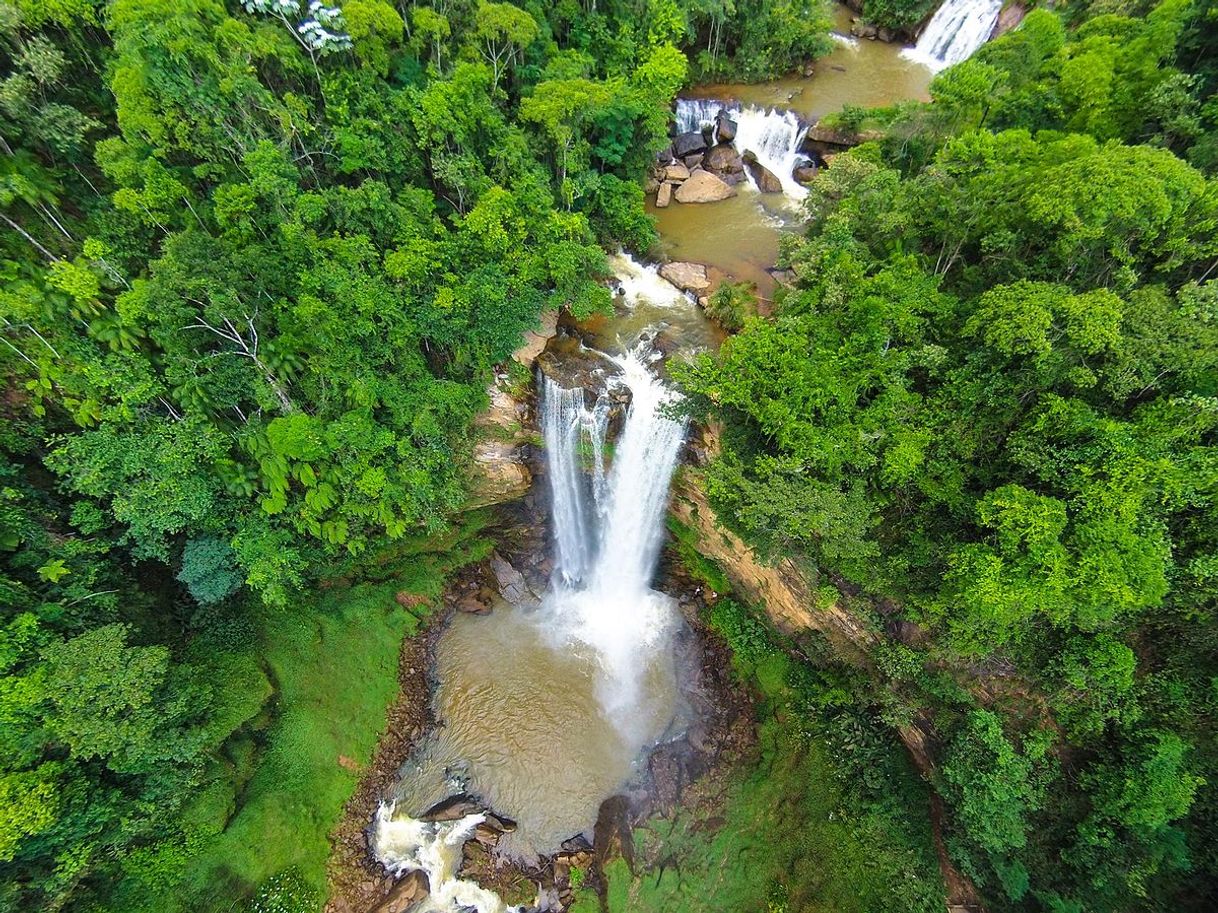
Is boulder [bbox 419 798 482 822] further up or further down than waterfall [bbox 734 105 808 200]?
further down

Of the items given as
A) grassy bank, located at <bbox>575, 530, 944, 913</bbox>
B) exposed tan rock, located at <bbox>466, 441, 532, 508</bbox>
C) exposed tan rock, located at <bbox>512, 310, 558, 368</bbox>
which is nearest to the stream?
exposed tan rock, located at <bbox>512, 310, 558, 368</bbox>

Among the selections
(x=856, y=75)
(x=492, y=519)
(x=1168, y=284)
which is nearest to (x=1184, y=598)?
(x=1168, y=284)

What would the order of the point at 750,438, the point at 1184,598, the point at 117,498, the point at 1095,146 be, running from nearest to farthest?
the point at 1184,598 < the point at 1095,146 < the point at 117,498 < the point at 750,438

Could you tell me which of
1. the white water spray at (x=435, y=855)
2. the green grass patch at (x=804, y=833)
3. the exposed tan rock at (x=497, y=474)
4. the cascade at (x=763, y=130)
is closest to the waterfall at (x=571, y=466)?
the exposed tan rock at (x=497, y=474)

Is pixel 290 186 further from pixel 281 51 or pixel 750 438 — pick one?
pixel 750 438

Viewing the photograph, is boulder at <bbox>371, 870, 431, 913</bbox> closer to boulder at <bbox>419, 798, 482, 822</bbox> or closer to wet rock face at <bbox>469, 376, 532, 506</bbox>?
boulder at <bbox>419, 798, 482, 822</bbox>

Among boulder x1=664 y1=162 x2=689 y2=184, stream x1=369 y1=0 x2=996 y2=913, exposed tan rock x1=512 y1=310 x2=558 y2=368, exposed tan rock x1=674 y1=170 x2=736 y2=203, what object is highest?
boulder x1=664 y1=162 x2=689 y2=184

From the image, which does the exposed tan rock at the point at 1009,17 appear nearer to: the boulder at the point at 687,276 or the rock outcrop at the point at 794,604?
the boulder at the point at 687,276
